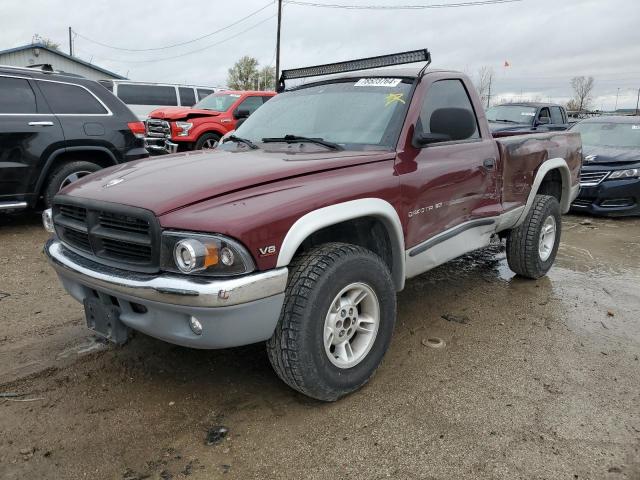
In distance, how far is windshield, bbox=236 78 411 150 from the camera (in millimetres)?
3334

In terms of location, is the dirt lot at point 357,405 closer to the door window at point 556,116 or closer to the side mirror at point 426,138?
the side mirror at point 426,138

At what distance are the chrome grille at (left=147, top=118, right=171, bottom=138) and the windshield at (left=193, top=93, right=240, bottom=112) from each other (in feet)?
4.08

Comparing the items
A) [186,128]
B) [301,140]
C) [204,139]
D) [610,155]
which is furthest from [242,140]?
[204,139]

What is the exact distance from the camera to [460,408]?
2.80m

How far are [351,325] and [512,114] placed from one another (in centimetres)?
1183

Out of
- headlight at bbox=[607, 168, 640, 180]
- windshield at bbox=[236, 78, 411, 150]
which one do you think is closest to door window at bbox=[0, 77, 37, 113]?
windshield at bbox=[236, 78, 411, 150]

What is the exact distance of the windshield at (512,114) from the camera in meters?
12.9

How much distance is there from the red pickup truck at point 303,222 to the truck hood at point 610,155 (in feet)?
17.0

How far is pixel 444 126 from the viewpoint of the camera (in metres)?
3.31

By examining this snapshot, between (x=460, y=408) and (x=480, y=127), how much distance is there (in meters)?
2.27

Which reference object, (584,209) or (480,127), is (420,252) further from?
(584,209)

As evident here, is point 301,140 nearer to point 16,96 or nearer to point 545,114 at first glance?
point 16,96

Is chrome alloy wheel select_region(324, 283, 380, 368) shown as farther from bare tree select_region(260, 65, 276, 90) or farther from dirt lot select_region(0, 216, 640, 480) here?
bare tree select_region(260, 65, 276, 90)

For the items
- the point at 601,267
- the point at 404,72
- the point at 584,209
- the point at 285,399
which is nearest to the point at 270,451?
the point at 285,399
